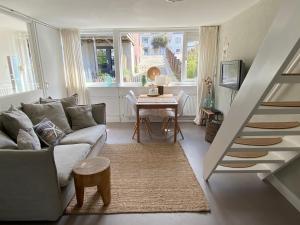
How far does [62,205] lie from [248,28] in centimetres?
340

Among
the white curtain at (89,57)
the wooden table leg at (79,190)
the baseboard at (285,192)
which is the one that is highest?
the white curtain at (89,57)

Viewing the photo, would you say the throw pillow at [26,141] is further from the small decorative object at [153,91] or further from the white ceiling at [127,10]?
the small decorative object at [153,91]

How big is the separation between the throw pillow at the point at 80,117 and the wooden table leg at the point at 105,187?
1.43 m

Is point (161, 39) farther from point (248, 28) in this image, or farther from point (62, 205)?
point (62, 205)

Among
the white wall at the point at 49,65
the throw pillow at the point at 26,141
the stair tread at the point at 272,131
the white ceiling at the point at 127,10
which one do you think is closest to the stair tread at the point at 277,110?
the stair tread at the point at 272,131

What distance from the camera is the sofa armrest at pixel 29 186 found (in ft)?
5.43

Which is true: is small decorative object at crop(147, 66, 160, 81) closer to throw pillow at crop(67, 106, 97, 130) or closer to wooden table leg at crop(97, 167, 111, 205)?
throw pillow at crop(67, 106, 97, 130)

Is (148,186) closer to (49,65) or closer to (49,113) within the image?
(49,113)

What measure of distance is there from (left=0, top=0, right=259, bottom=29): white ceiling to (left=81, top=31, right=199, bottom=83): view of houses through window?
962 mm

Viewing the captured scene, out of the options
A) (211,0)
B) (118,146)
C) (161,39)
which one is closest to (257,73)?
(211,0)

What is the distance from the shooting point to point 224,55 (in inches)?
159

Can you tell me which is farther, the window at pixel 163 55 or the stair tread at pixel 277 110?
the window at pixel 163 55

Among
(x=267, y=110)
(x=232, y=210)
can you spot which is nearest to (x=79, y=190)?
(x=232, y=210)

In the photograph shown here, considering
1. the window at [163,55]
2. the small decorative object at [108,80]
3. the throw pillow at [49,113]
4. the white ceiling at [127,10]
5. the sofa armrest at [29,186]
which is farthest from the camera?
the small decorative object at [108,80]
